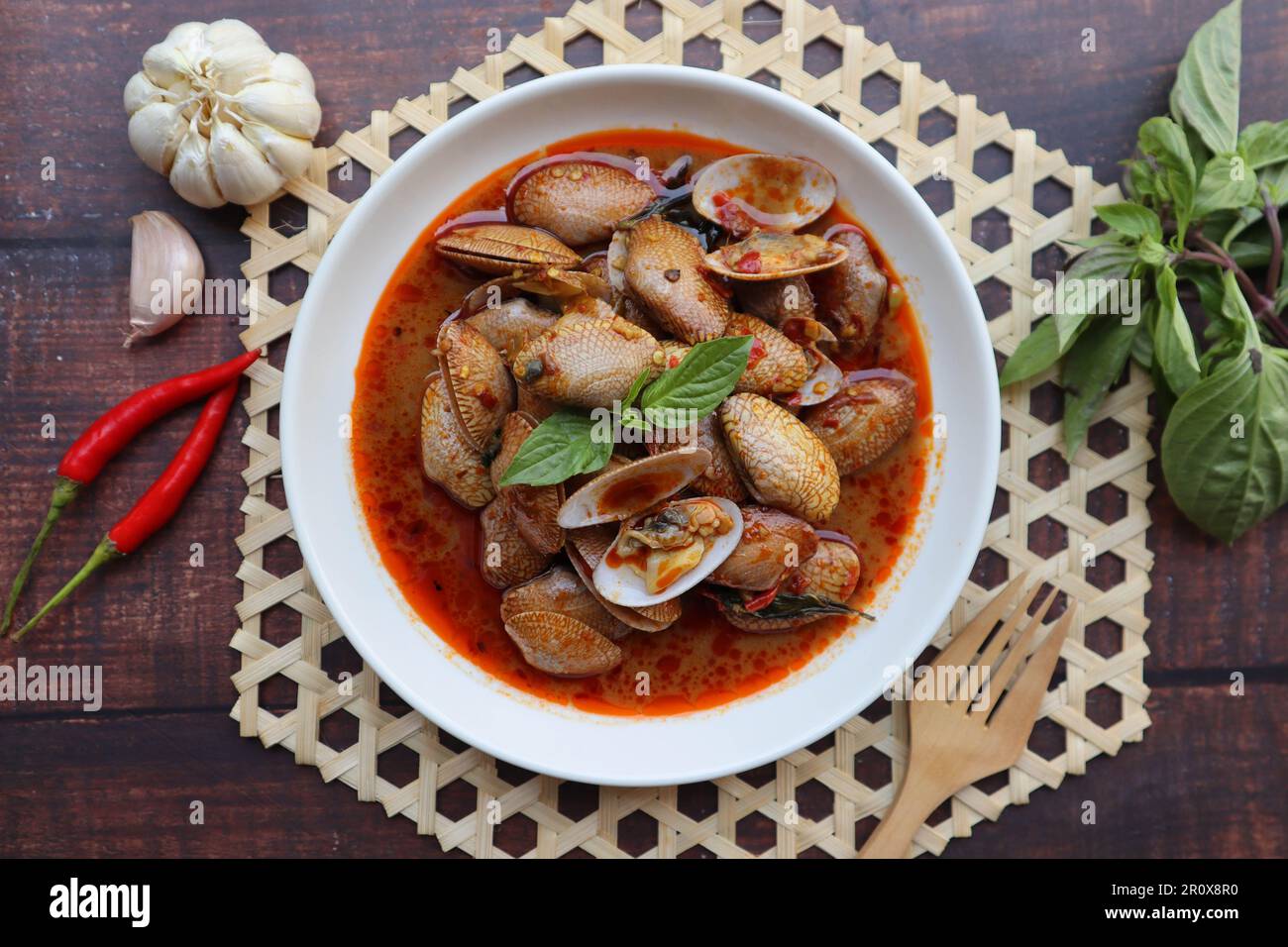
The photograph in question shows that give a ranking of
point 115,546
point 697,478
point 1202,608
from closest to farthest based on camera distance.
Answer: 1. point 697,478
2. point 115,546
3. point 1202,608

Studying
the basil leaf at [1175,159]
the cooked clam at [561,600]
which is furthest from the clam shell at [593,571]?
the basil leaf at [1175,159]

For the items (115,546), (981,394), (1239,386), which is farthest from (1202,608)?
(115,546)

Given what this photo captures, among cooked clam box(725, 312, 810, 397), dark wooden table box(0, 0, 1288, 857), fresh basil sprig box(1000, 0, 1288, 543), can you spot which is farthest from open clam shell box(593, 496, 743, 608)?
fresh basil sprig box(1000, 0, 1288, 543)

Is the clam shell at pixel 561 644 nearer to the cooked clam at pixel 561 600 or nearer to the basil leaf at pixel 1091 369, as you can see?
the cooked clam at pixel 561 600

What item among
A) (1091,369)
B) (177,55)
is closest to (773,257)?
(1091,369)

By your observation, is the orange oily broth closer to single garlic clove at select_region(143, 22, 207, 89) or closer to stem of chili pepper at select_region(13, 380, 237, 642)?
stem of chili pepper at select_region(13, 380, 237, 642)

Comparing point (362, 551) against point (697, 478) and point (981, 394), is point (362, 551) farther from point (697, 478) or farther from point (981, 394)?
point (981, 394)

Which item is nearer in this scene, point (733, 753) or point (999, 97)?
point (733, 753)
